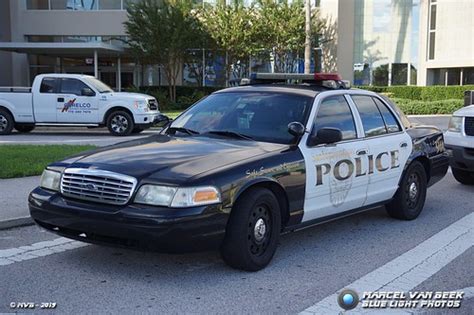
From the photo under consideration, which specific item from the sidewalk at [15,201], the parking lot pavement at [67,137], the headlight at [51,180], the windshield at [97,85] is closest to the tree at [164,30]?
the parking lot pavement at [67,137]

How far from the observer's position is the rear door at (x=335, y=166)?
18.4 ft

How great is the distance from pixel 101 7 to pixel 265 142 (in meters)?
34.5

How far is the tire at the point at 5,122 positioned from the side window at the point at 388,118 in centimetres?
1453

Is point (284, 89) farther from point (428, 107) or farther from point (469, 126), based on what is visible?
point (428, 107)

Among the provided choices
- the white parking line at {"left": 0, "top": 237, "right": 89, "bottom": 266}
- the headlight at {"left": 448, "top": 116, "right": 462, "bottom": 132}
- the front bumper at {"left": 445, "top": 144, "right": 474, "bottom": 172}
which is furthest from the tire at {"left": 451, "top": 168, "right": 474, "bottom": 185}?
the white parking line at {"left": 0, "top": 237, "right": 89, "bottom": 266}

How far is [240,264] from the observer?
196 inches

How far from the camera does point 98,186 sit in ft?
15.5

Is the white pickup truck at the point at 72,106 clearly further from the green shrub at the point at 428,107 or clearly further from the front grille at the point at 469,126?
the green shrub at the point at 428,107

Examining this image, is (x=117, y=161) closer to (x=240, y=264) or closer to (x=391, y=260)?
(x=240, y=264)

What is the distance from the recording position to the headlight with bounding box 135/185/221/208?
4.54m

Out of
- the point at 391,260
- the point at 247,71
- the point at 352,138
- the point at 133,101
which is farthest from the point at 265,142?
the point at 247,71

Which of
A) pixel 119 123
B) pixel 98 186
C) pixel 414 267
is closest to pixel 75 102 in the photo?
pixel 119 123

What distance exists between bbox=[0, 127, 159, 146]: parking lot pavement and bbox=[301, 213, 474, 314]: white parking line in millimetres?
10612

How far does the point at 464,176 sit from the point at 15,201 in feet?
23.8
